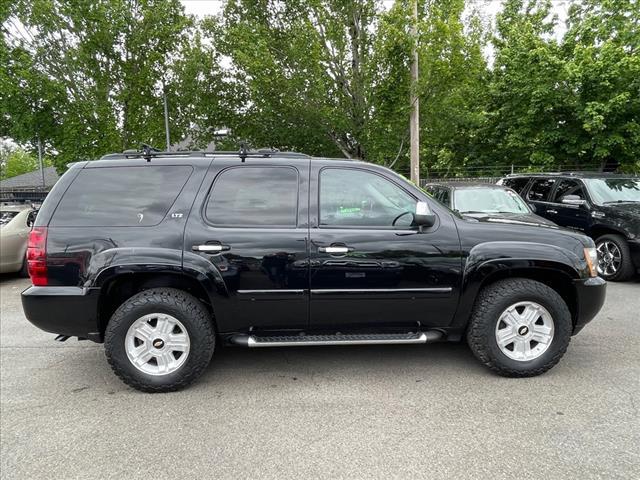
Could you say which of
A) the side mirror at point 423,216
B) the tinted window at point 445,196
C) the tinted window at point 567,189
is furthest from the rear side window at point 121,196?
the tinted window at point 567,189

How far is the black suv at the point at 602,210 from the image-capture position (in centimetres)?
682

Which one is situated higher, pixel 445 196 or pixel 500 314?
pixel 445 196

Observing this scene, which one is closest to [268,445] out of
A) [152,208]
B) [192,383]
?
[192,383]

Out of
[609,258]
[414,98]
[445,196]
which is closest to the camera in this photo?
[609,258]

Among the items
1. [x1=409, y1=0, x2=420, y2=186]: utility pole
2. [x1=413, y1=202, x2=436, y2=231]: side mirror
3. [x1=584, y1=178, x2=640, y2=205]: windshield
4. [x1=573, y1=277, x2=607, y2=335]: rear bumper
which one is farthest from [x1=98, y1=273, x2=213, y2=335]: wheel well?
[x1=409, y1=0, x2=420, y2=186]: utility pole

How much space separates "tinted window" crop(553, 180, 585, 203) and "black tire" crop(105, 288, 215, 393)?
23.6 feet

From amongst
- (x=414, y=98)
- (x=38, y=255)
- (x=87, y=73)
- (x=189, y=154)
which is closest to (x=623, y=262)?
(x=414, y=98)

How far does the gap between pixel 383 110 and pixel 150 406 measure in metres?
10.6

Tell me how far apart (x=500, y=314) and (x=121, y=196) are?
10.6ft

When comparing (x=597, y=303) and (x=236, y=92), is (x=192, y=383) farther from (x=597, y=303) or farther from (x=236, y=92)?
(x=236, y=92)

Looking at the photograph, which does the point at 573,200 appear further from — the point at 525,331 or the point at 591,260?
the point at 525,331

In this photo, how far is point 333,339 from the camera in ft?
11.5

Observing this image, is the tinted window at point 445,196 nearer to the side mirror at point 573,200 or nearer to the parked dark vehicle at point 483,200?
the parked dark vehicle at point 483,200

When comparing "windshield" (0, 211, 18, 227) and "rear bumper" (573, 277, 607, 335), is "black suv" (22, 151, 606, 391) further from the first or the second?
Answer: "windshield" (0, 211, 18, 227)
